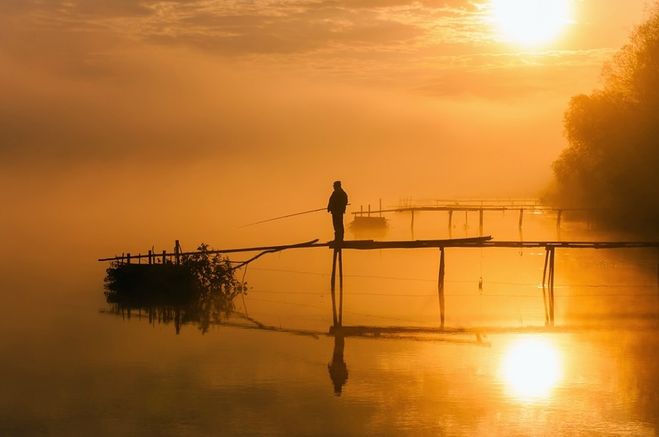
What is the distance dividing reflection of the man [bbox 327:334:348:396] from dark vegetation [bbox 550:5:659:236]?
140 feet

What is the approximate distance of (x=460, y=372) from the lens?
78.2ft

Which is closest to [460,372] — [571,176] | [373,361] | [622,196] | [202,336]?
[373,361]

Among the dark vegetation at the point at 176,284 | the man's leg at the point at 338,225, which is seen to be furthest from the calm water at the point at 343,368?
the man's leg at the point at 338,225

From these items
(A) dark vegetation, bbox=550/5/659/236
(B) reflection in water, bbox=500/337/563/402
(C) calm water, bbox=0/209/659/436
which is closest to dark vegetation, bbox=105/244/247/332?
(C) calm water, bbox=0/209/659/436

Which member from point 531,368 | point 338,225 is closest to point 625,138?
point 338,225

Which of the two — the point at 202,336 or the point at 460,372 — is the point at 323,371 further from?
the point at 202,336

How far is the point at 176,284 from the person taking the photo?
130ft

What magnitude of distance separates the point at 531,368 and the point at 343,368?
442 centimetres

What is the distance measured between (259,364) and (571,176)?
66248 millimetres

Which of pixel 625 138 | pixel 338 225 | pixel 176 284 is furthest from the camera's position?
pixel 625 138

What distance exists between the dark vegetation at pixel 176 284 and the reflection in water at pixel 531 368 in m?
13.5

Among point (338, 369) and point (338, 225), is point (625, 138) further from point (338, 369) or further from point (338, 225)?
point (338, 369)

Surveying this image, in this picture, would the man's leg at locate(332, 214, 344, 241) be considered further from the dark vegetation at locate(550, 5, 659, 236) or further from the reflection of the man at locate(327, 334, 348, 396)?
the dark vegetation at locate(550, 5, 659, 236)

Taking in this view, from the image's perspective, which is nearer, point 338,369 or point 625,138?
point 338,369
